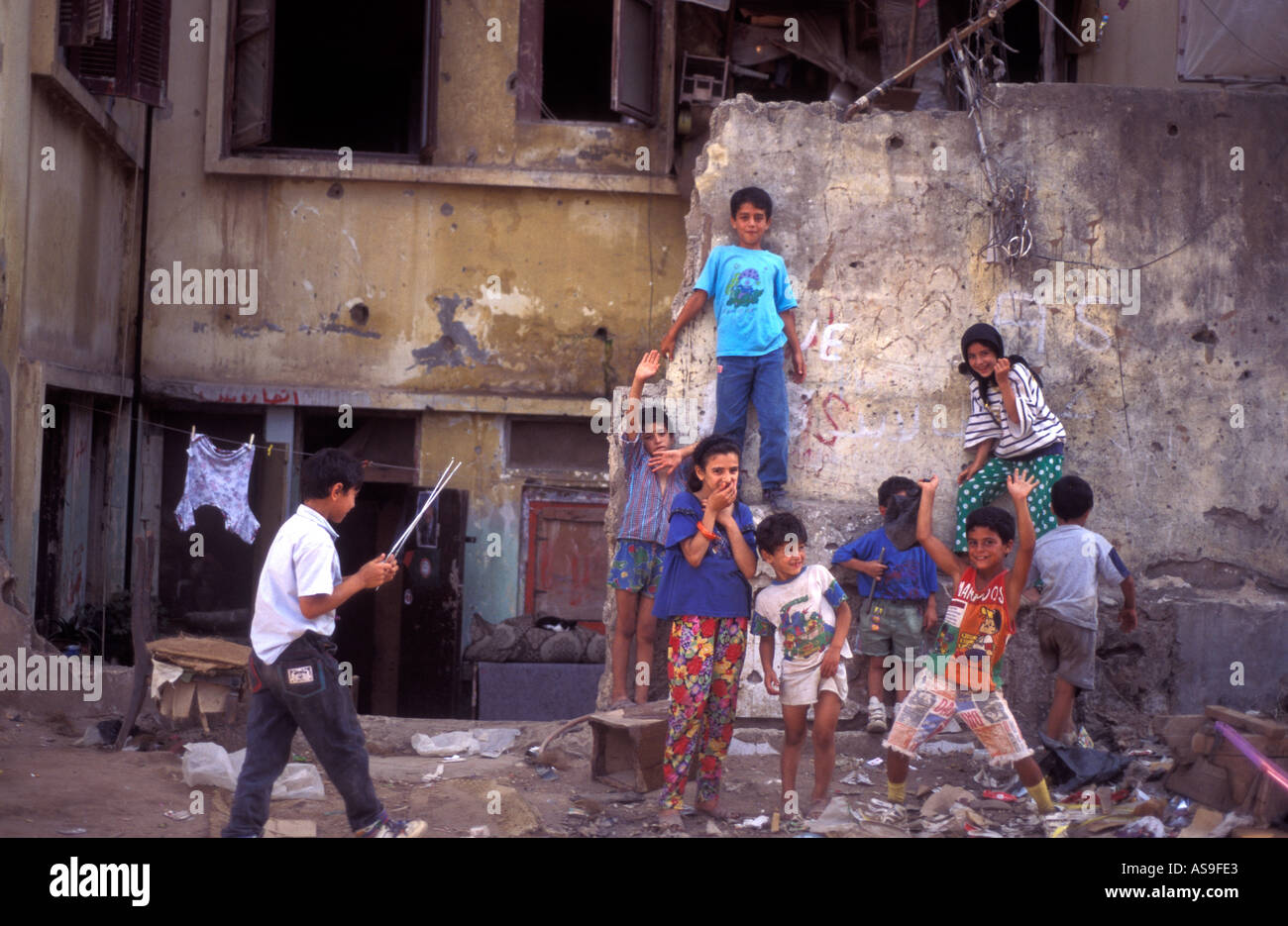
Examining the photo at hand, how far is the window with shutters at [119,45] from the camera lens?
29.6 ft

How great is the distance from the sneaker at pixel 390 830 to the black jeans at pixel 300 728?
3cm

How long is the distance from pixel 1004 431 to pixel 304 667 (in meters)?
3.90

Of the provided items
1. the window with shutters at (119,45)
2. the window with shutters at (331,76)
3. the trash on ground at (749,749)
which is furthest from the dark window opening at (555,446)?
the trash on ground at (749,749)

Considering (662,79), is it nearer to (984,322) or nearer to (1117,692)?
(984,322)

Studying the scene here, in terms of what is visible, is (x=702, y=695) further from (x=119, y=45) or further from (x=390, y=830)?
(x=119, y=45)

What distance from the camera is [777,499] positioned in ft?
22.8

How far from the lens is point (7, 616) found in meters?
7.45

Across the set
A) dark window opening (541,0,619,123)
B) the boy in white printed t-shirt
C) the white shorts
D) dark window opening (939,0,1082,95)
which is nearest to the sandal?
the boy in white printed t-shirt

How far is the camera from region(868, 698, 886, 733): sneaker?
682cm

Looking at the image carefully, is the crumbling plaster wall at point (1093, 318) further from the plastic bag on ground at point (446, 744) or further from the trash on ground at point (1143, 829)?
the plastic bag on ground at point (446, 744)

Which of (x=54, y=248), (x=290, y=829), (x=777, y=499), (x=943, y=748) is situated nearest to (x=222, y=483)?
(x=54, y=248)

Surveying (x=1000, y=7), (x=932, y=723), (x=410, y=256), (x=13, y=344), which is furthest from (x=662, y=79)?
(x=932, y=723)

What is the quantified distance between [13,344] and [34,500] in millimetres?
1109

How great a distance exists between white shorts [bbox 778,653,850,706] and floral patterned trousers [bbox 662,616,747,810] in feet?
0.73
